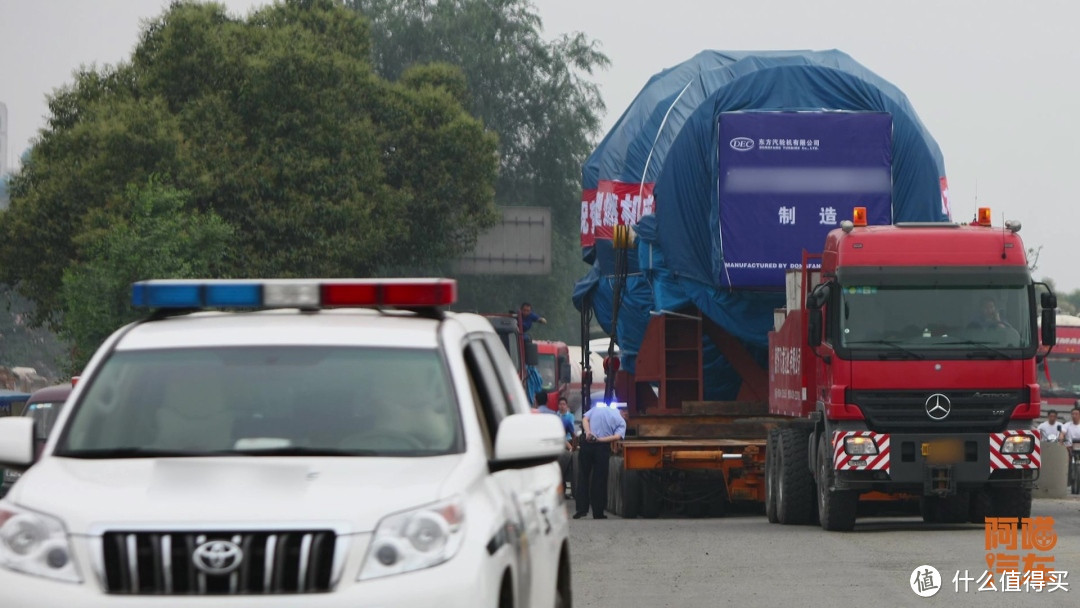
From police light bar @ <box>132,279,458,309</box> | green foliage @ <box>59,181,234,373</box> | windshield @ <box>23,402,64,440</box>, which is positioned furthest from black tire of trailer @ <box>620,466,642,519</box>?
police light bar @ <box>132,279,458,309</box>

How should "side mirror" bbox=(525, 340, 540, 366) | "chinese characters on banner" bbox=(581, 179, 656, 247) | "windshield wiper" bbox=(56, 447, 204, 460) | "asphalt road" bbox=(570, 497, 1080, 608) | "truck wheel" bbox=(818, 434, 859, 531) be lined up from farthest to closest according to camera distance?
"side mirror" bbox=(525, 340, 540, 366), "chinese characters on banner" bbox=(581, 179, 656, 247), "truck wheel" bbox=(818, 434, 859, 531), "asphalt road" bbox=(570, 497, 1080, 608), "windshield wiper" bbox=(56, 447, 204, 460)

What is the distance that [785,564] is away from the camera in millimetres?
17062

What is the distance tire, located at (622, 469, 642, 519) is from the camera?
26.0 meters

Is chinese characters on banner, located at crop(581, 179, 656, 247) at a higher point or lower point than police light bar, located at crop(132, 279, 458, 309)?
higher

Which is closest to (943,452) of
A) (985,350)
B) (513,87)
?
(985,350)

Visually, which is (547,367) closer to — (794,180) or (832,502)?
(794,180)

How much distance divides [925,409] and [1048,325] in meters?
1.47

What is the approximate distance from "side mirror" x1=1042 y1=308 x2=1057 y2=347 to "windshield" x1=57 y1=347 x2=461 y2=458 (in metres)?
13.5

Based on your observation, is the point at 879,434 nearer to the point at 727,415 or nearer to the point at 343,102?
the point at 727,415

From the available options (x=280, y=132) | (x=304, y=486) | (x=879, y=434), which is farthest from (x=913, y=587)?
(x=280, y=132)

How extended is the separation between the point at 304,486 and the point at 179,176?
143 ft

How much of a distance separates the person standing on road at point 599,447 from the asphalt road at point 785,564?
2.34m

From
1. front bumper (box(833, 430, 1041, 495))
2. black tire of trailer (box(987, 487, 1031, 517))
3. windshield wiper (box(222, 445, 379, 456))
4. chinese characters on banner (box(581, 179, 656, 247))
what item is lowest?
black tire of trailer (box(987, 487, 1031, 517))

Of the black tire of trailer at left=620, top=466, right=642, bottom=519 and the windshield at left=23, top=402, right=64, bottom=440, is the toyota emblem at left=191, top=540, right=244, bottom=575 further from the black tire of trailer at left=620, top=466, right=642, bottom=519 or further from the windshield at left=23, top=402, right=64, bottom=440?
the windshield at left=23, top=402, right=64, bottom=440
